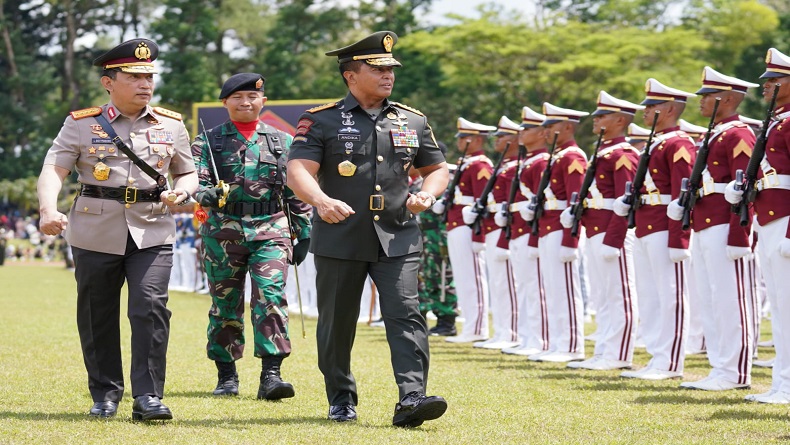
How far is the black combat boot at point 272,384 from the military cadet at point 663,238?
10.1ft

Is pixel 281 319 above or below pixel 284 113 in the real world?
below

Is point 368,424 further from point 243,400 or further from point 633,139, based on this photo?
point 633,139

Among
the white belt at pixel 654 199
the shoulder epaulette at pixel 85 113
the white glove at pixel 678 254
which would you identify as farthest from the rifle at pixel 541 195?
the shoulder epaulette at pixel 85 113

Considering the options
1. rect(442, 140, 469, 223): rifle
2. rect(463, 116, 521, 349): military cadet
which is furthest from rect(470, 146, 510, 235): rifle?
rect(442, 140, 469, 223): rifle

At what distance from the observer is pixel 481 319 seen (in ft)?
48.3

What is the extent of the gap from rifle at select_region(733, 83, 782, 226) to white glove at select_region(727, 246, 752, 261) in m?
0.69

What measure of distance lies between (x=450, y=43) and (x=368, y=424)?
128ft

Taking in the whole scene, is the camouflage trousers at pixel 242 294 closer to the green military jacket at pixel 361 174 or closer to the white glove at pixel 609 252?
the green military jacket at pixel 361 174

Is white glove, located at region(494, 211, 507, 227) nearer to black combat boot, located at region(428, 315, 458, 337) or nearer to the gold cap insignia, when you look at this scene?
black combat boot, located at region(428, 315, 458, 337)

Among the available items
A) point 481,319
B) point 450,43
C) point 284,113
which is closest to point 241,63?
point 450,43

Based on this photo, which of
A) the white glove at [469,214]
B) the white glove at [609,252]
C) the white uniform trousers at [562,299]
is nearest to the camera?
the white glove at [609,252]

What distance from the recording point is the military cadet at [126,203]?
733 centimetres

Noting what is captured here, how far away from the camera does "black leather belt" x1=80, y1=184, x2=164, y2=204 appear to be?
24.3 feet

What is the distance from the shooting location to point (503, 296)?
45.6 ft
